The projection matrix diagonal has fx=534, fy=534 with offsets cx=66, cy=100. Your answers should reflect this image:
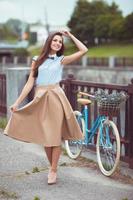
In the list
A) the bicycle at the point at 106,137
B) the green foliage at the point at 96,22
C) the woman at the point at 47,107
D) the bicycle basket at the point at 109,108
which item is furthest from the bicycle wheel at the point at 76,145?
the green foliage at the point at 96,22

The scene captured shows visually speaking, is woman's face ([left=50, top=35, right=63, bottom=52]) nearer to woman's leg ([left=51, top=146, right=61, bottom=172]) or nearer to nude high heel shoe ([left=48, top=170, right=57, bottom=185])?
woman's leg ([left=51, top=146, right=61, bottom=172])

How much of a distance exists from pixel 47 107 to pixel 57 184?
3.12ft

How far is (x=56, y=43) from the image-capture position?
6.16m

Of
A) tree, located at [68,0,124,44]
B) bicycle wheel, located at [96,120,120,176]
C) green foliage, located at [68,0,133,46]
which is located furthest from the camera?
tree, located at [68,0,124,44]

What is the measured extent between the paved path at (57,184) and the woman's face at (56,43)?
5.30 feet

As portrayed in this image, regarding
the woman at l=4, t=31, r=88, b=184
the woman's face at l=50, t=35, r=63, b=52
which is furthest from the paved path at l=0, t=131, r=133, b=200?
the woman's face at l=50, t=35, r=63, b=52

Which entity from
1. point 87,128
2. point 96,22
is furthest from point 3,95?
point 96,22

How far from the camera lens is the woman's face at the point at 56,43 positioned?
6.16 meters

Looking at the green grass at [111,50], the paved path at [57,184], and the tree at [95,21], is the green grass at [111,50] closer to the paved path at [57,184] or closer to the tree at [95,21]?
the tree at [95,21]

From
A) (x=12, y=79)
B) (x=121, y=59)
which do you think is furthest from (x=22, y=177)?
(x=121, y=59)

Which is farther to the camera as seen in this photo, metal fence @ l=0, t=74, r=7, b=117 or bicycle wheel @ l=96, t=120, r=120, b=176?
metal fence @ l=0, t=74, r=7, b=117

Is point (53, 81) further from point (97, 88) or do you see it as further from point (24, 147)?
point (24, 147)

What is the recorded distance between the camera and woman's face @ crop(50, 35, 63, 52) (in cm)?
616

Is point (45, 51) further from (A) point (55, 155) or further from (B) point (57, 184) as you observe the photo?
(B) point (57, 184)
